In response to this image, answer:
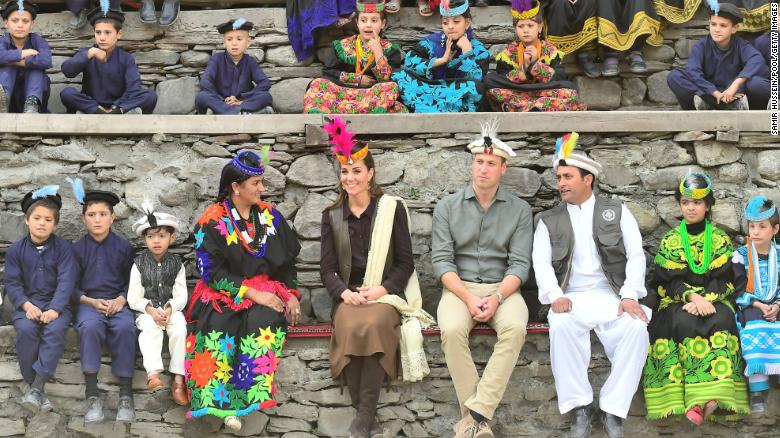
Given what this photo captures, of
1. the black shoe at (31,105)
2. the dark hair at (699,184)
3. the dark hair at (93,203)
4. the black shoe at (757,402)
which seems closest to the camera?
the black shoe at (757,402)

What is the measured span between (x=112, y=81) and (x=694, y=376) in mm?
4039

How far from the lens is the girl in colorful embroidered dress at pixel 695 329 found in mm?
5781

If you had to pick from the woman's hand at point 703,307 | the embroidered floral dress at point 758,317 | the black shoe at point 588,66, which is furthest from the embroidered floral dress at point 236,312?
the black shoe at point 588,66

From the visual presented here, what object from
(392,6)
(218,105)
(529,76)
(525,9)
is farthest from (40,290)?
(525,9)

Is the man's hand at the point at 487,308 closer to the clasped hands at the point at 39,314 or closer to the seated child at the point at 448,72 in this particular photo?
the seated child at the point at 448,72

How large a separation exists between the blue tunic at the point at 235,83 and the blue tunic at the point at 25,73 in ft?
3.20

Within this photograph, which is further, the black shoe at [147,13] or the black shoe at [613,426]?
the black shoe at [147,13]

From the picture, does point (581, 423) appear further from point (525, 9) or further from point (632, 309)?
point (525, 9)

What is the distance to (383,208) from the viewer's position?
616 centimetres


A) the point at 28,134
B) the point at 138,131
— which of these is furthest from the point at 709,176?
the point at 28,134

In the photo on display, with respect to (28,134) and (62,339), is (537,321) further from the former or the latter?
(28,134)

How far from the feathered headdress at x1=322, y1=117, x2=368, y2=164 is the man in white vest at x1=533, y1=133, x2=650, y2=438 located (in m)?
1.09

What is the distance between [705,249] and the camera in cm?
609

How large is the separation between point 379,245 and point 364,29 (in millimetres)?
1651
